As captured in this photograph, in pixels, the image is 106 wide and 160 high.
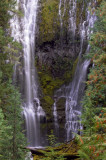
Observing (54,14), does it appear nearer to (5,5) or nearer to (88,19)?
(88,19)

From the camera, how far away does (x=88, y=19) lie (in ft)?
46.4

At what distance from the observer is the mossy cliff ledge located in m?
14.4

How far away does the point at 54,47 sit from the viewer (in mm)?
14797

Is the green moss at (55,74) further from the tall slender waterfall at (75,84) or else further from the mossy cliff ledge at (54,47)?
the tall slender waterfall at (75,84)

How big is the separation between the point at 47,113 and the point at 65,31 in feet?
24.7

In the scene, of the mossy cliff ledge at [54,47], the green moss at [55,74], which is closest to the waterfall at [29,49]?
the mossy cliff ledge at [54,47]

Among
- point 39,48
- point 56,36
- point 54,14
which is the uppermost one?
point 54,14

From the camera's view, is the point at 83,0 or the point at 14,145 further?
the point at 83,0

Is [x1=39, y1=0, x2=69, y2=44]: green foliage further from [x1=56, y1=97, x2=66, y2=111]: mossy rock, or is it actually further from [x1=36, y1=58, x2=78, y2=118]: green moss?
[x1=56, y1=97, x2=66, y2=111]: mossy rock

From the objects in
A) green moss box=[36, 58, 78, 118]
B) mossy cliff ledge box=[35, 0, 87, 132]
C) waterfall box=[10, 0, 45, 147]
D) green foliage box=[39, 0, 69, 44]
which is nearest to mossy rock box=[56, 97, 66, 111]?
mossy cliff ledge box=[35, 0, 87, 132]

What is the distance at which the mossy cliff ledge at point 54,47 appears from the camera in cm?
1436

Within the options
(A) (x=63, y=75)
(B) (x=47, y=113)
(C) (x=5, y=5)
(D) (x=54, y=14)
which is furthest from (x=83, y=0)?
(B) (x=47, y=113)

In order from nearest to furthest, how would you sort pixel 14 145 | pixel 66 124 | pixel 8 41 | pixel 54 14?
pixel 14 145
pixel 8 41
pixel 66 124
pixel 54 14

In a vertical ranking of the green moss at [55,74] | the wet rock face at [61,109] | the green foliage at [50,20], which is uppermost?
the green foliage at [50,20]
